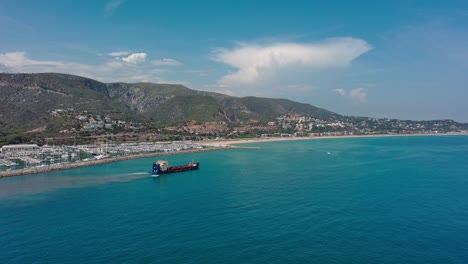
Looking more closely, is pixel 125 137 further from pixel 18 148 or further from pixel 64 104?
pixel 64 104

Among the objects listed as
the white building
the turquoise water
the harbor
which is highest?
the white building

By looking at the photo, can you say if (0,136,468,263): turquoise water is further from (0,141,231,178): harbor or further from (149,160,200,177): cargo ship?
(0,141,231,178): harbor

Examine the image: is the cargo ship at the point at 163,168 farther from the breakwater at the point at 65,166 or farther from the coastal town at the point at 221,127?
the coastal town at the point at 221,127

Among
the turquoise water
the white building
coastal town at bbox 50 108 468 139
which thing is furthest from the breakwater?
coastal town at bbox 50 108 468 139

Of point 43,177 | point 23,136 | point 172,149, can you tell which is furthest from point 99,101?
point 43,177

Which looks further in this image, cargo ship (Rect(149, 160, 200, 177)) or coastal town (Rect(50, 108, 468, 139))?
coastal town (Rect(50, 108, 468, 139))

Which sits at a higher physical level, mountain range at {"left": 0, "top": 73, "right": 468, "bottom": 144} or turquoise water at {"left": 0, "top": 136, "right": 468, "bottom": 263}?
mountain range at {"left": 0, "top": 73, "right": 468, "bottom": 144}

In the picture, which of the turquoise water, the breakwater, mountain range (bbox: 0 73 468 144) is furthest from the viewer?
mountain range (bbox: 0 73 468 144)

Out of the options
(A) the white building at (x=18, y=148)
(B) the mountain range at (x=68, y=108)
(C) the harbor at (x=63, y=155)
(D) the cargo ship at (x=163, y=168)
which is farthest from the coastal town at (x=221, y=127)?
(D) the cargo ship at (x=163, y=168)
